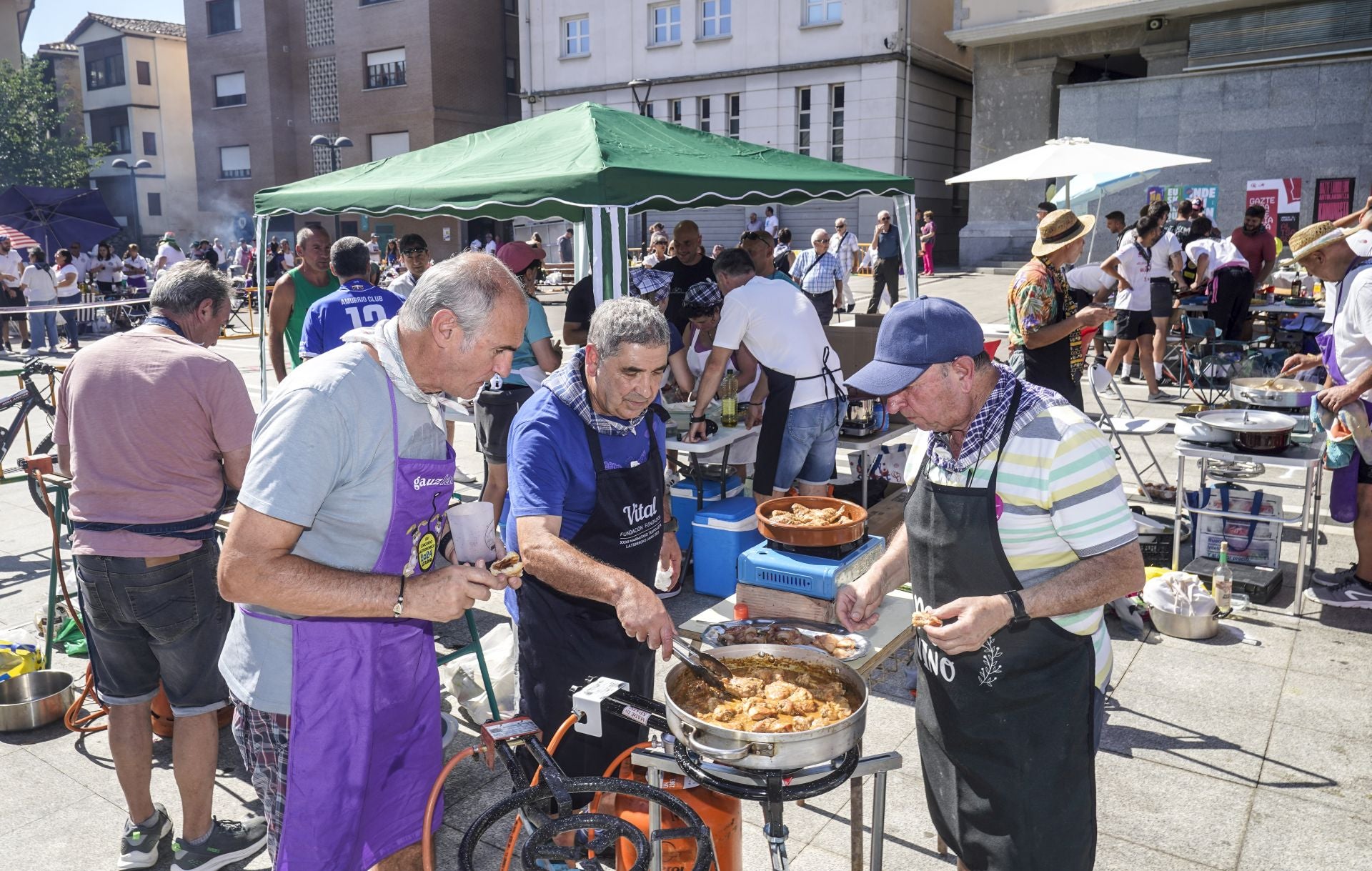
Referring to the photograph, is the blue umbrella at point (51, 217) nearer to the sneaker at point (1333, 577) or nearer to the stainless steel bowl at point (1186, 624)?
the stainless steel bowl at point (1186, 624)

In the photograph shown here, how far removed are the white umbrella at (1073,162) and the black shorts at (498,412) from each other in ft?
18.0

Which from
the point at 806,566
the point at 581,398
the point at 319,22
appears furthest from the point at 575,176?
the point at 319,22

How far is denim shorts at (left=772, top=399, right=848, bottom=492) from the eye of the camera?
19.0 ft

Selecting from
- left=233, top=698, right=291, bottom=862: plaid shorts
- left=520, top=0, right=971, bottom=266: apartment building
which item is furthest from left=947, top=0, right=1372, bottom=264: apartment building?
left=233, top=698, right=291, bottom=862: plaid shorts

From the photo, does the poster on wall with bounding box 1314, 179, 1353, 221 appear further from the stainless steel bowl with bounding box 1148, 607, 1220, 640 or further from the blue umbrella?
the blue umbrella

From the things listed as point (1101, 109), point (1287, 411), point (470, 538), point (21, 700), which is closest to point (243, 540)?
point (470, 538)

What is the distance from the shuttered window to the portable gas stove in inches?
832

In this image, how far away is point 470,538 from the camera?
2162 millimetres

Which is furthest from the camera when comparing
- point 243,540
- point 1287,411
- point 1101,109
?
point 1101,109

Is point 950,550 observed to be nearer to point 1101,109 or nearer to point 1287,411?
point 1287,411

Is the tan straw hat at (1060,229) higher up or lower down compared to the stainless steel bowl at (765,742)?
higher up

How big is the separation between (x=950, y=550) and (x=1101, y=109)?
839 inches

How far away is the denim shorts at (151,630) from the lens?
317 centimetres

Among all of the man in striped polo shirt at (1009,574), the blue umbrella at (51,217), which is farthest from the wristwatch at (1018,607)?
the blue umbrella at (51,217)
